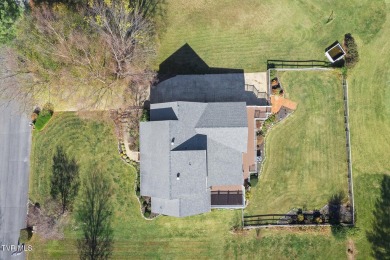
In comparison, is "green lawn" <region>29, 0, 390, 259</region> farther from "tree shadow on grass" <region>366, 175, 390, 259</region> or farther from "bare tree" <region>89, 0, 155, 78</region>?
"bare tree" <region>89, 0, 155, 78</region>

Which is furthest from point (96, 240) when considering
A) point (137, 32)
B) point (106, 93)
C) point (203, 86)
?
point (137, 32)

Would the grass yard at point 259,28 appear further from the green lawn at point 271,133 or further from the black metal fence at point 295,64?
the black metal fence at point 295,64

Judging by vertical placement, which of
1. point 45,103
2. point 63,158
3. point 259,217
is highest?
point 45,103

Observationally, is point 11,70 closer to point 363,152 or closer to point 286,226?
point 286,226

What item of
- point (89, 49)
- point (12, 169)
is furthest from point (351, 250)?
point (12, 169)

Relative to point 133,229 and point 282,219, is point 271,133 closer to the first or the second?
point 282,219

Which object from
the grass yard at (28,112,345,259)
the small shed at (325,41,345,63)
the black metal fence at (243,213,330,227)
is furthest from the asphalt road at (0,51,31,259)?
the small shed at (325,41,345,63)

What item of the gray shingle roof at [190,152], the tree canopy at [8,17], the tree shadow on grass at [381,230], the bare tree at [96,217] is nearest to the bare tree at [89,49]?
the tree canopy at [8,17]

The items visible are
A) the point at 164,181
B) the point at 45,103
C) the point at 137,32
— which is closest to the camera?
the point at 164,181
